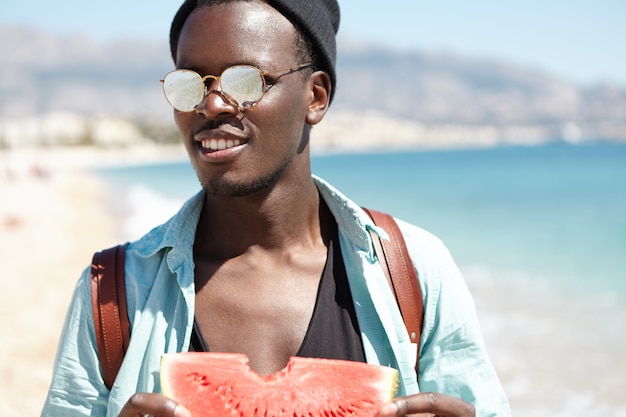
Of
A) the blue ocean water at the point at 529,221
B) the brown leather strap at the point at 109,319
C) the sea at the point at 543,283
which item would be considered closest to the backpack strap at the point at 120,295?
the brown leather strap at the point at 109,319

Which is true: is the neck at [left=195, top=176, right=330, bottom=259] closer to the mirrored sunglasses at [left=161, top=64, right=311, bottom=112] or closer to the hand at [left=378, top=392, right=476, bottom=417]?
the mirrored sunglasses at [left=161, top=64, right=311, bottom=112]

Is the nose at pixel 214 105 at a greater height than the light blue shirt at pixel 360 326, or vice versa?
the nose at pixel 214 105

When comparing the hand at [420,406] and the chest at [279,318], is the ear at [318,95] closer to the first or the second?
the chest at [279,318]

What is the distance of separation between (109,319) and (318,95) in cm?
97

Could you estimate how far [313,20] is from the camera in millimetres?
2184

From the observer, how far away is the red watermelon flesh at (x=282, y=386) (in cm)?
189

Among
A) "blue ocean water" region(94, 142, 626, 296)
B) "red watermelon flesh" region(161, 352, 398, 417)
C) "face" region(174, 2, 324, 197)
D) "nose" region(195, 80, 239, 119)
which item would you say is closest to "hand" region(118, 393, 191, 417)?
"red watermelon flesh" region(161, 352, 398, 417)

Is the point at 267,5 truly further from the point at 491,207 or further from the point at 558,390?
the point at 491,207

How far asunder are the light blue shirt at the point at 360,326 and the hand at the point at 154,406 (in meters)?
0.26

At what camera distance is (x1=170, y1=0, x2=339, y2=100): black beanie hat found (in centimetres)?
213

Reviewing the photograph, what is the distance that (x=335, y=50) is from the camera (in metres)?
2.38

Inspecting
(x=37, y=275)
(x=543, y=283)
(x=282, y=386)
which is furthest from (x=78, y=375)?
(x=543, y=283)

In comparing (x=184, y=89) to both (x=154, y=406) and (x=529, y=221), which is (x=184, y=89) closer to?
(x=154, y=406)

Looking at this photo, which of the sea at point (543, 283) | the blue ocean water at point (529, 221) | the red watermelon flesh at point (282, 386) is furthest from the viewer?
the blue ocean water at point (529, 221)
